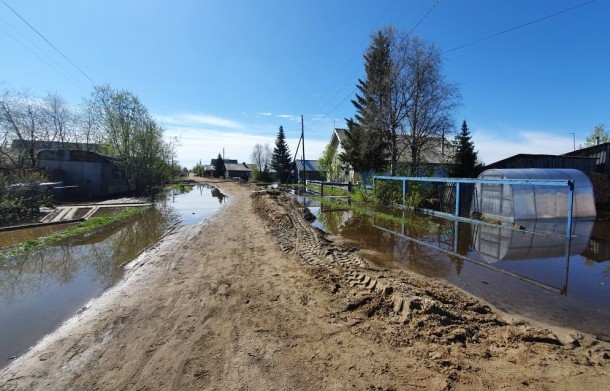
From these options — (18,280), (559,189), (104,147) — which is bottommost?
(18,280)

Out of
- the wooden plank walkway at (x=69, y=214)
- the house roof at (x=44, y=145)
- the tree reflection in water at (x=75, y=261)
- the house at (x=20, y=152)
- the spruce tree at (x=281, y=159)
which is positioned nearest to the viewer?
the tree reflection in water at (x=75, y=261)

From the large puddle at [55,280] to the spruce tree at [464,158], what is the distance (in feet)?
77.2

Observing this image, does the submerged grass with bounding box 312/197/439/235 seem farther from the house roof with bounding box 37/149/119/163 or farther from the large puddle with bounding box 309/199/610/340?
the house roof with bounding box 37/149/119/163

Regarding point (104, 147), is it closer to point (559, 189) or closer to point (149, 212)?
point (149, 212)

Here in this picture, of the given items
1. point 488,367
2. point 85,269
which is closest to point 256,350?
point 488,367

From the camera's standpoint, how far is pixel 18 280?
A: 286 inches

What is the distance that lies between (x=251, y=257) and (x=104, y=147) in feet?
97.8

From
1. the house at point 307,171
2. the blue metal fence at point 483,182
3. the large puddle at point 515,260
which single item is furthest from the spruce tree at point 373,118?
the house at point 307,171

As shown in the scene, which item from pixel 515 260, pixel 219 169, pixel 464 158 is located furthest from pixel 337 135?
pixel 219 169

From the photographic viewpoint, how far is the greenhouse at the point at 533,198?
13.4m

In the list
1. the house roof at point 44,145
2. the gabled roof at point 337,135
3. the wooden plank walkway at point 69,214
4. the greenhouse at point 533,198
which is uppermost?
the gabled roof at point 337,135

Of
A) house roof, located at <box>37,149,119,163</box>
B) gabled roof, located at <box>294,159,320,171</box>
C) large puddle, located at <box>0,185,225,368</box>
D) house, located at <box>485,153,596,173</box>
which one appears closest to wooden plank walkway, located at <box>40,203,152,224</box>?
large puddle, located at <box>0,185,225,368</box>

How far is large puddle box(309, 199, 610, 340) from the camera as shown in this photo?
18.3 ft

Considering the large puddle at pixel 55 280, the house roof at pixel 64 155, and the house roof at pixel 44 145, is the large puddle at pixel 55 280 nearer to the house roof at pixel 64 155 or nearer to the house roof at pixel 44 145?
the house roof at pixel 64 155
